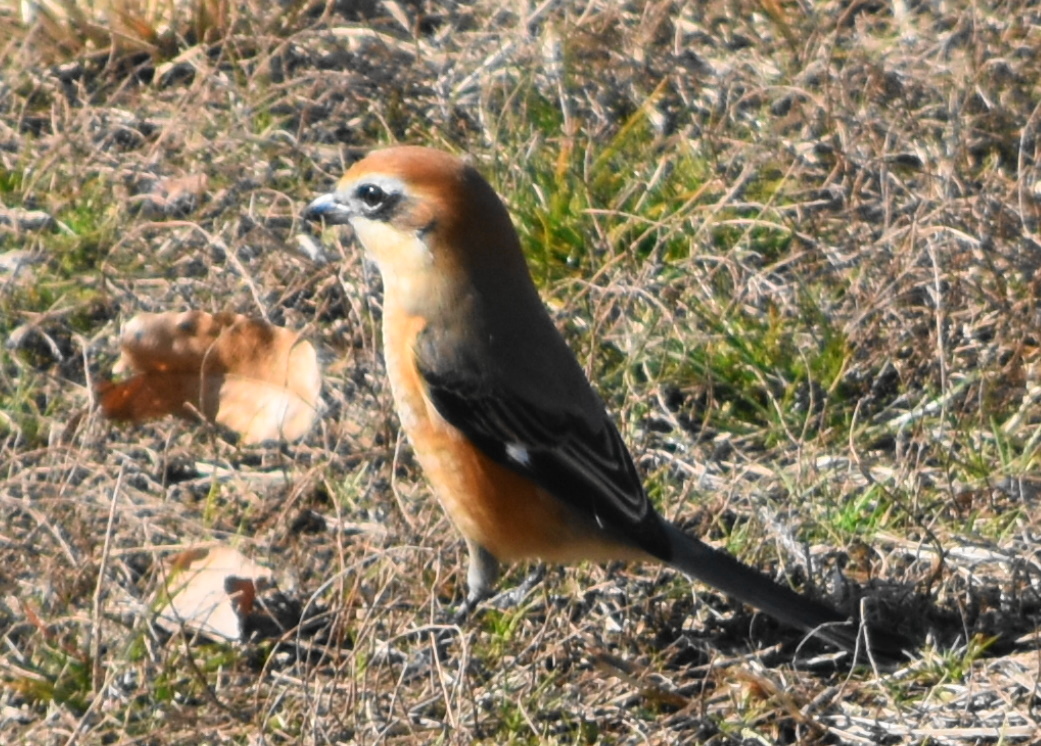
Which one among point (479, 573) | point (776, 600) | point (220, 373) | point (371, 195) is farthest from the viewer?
point (220, 373)

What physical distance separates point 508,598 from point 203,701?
39.1 inches

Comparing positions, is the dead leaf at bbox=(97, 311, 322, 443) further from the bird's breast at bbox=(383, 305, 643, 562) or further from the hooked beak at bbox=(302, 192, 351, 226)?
the bird's breast at bbox=(383, 305, 643, 562)

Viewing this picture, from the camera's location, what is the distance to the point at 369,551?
513 centimetres

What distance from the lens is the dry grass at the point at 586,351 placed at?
182 inches

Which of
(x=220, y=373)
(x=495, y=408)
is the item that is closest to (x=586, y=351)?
(x=495, y=408)

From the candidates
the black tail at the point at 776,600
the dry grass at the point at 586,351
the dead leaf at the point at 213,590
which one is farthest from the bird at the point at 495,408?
the dead leaf at the point at 213,590

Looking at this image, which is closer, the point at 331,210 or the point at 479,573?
the point at 479,573

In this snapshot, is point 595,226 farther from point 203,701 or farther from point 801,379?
point 203,701

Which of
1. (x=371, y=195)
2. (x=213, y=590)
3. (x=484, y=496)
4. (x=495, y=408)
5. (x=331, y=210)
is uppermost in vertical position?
(x=371, y=195)

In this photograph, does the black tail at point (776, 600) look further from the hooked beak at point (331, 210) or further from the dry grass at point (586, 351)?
the hooked beak at point (331, 210)

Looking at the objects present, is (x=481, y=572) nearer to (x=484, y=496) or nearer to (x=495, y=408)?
(x=484, y=496)

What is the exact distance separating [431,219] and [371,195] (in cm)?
24

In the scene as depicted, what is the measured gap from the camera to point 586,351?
5.83 m

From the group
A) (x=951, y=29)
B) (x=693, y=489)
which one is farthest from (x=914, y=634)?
(x=951, y=29)
